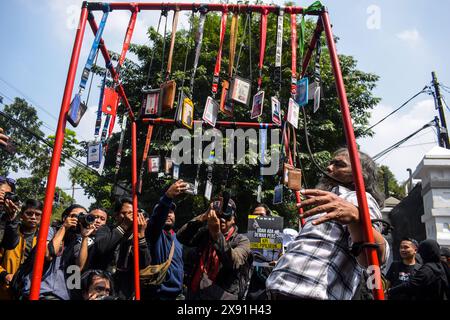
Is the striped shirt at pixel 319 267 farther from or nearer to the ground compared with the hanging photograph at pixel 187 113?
nearer to the ground

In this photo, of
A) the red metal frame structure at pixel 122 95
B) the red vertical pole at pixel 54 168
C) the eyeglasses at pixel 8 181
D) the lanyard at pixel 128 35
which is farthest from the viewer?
the eyeglasses at pixel 8 181

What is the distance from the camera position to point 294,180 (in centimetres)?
277

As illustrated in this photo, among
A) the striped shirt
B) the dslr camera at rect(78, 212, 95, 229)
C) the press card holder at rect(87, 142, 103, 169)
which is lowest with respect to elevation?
the striped shirt

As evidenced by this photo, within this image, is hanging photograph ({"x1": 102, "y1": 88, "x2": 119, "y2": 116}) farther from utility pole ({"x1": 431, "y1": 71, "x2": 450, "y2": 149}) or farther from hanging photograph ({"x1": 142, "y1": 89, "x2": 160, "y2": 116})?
utility pole ({"x1": 431, "y1": 71, "x2": 450, "y2": 149})

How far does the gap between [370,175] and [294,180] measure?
32.7 inches

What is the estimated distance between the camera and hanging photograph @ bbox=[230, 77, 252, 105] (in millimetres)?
2850

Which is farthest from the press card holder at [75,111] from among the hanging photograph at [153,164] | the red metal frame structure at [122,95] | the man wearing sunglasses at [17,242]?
the hanging photograph at [153,164]

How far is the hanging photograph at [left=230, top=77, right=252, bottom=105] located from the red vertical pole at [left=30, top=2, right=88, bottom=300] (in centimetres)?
120

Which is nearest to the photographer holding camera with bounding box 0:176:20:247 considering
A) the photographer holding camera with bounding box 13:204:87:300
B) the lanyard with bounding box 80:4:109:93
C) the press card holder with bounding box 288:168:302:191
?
the photographer holding camera with bounding box 13:204:87:300

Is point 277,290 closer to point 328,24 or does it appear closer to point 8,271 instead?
point 328,24

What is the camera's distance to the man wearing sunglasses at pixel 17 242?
9.16 feet

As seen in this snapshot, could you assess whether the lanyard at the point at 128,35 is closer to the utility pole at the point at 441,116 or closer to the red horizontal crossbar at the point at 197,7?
the red horizontal crossbar at the point at 197,7

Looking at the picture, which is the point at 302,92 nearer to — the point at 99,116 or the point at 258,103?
the point at 258,103

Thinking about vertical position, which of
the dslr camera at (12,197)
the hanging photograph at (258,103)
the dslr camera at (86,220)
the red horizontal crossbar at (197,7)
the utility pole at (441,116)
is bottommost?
the dslr camera at (86,220)
